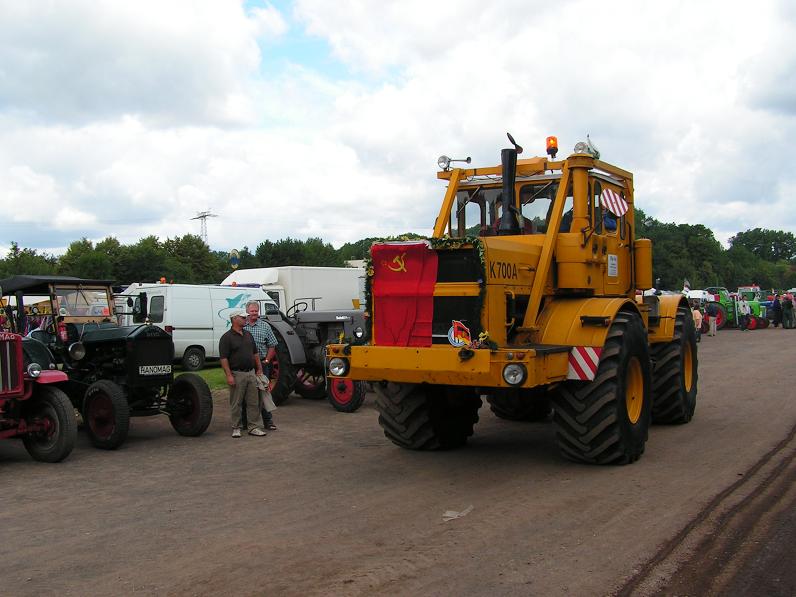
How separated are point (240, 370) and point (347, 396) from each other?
2.55 metres

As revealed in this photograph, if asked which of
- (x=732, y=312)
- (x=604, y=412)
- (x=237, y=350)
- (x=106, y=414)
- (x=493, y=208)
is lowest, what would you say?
(x=106, y=414)

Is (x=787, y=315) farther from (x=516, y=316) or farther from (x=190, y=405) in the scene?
(x=516, y=316)

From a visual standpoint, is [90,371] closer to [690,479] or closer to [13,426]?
[13,426]

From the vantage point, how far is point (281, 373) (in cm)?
1331

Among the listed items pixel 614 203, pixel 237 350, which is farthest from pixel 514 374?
pixel 237 350

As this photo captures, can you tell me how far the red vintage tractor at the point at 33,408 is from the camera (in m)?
8.70

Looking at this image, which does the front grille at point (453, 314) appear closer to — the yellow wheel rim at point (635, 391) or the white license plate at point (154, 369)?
the yellow wheel rim at point (635, 391)

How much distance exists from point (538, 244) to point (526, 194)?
0.86 meters

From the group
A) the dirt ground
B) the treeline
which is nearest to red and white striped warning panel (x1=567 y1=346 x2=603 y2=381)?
the dirt ground

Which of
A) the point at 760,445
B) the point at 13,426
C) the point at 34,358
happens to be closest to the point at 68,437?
the point at 13,426

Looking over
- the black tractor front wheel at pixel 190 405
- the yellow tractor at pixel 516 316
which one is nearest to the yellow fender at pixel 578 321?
the yellow tractor at pixel 516 316

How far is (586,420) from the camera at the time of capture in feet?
24.8

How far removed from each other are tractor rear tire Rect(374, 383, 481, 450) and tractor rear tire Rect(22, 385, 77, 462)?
11.0 feet

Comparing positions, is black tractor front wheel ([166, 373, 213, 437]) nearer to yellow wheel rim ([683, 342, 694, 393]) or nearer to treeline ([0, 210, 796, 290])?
yellow wheel rim ([683, 342, 694, 393])
